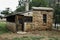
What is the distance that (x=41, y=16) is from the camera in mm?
27250

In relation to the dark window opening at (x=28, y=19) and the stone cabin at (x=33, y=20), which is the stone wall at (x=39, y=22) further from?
the dark window opening at (x=28, y=19)

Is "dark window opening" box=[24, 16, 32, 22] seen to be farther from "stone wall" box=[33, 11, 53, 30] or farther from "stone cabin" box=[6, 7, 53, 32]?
"stone wall" box=[33, 11, 53, 30]

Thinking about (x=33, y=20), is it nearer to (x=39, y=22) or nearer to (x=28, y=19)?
(x=28, y=19)

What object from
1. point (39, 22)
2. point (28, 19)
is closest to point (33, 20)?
point (28, 19)

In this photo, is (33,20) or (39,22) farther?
(39,22)

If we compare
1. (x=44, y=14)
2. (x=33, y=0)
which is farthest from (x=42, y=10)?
(x=33, y=0)

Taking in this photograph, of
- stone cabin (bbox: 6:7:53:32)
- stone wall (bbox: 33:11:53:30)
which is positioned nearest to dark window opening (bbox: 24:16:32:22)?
stone cabin (bbox: 6:7:53:32)

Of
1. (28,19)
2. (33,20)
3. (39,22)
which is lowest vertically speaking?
(39,22)

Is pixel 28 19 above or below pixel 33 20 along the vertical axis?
above

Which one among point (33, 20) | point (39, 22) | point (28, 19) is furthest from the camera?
point (39, 22)

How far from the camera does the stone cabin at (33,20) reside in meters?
26.1

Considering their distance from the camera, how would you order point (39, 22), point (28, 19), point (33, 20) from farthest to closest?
point (39, 22) → point (33, 20) → point (28, 19)

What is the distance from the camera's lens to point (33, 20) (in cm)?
2688

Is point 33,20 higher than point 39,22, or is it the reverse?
point 33,20
